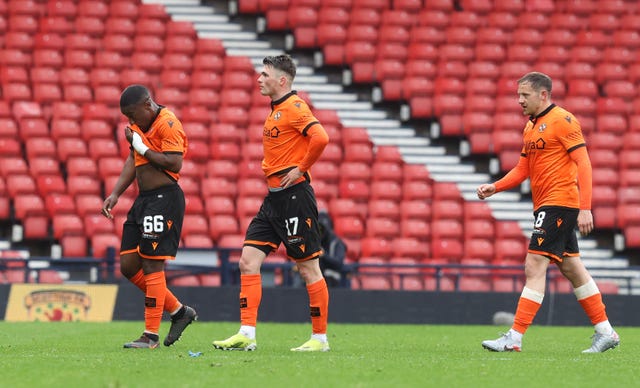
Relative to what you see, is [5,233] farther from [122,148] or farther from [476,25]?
[476,25]

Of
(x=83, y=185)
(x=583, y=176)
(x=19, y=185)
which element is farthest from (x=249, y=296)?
(x=19, y=185)

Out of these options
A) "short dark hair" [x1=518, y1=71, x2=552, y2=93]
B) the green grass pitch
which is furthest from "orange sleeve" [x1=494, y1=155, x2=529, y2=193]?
the green grass pitch

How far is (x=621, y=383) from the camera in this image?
273 inches

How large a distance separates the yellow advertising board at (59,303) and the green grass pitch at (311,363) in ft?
9.88

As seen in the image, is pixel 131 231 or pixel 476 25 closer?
pixel 131 231

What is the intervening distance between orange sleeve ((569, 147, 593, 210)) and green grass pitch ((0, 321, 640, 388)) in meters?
1.14

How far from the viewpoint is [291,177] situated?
28.8 feet

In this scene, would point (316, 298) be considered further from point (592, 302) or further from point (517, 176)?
point (592, 302)

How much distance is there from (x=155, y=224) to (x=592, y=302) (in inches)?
135

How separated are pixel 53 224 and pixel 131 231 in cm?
861

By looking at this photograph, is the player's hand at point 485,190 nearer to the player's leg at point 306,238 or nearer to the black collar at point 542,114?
the black collar at point 542,114

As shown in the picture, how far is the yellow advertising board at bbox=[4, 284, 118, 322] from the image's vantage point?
14.8m

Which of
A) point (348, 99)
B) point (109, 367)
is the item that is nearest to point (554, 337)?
point (109, 367)

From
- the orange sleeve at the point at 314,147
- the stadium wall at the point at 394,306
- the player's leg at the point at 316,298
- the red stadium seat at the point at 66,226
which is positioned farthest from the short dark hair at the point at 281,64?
the red stadium seat at the point at 66,226
